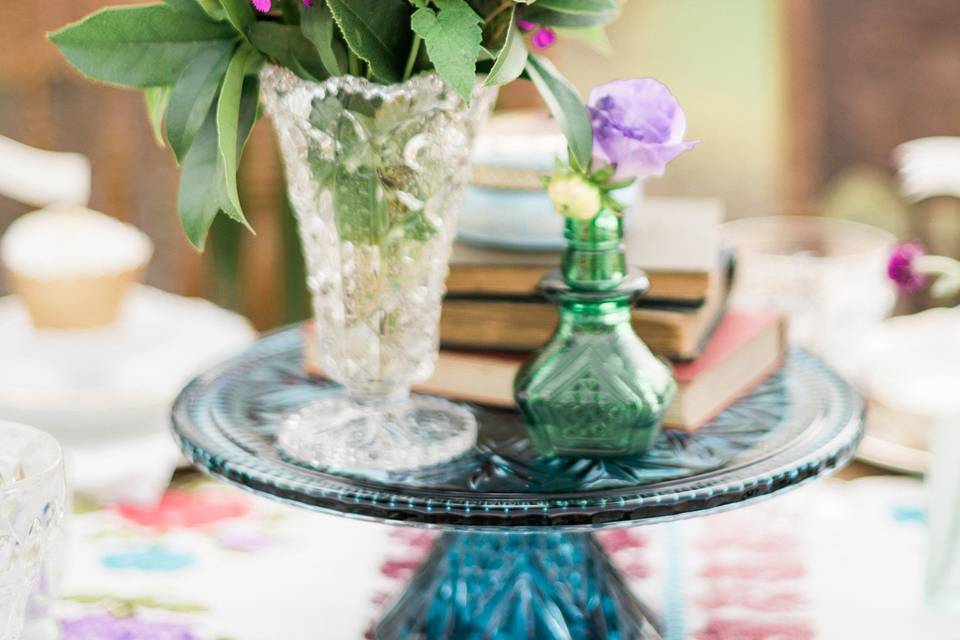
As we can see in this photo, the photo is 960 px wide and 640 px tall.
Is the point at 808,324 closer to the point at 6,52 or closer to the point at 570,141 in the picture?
the point at 570,141

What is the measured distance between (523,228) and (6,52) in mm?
1226

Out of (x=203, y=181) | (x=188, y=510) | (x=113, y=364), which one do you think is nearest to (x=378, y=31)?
(x=203, y=181)

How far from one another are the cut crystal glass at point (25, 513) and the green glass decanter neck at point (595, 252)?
12.2 inches

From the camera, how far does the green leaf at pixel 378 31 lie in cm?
62

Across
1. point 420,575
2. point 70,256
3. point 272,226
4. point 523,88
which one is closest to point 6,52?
point 272,226

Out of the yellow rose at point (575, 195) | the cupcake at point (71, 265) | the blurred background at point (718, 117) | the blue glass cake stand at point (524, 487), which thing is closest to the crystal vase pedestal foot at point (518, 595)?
the blue glass cake stand at point (524, 487)

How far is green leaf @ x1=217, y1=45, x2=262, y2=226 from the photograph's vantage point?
643 millimetres

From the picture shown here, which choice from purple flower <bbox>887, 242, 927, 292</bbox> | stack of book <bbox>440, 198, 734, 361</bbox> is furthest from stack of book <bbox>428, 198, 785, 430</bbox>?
purple flower <bbox>887, 242, 927, 292</bbox>

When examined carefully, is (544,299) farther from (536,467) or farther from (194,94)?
(194,94)

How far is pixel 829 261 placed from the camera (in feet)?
3.63

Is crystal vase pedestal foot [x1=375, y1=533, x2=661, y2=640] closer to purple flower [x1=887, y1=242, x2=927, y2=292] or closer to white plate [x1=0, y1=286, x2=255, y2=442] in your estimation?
purple flower [x1=887, y1=242, x2=927, y2=292]

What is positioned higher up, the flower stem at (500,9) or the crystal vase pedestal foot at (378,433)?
the flower stem at (500,9)

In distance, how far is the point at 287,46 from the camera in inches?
26.3

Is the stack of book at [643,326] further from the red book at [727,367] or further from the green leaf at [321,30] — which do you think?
the green leaf at [321,30]
